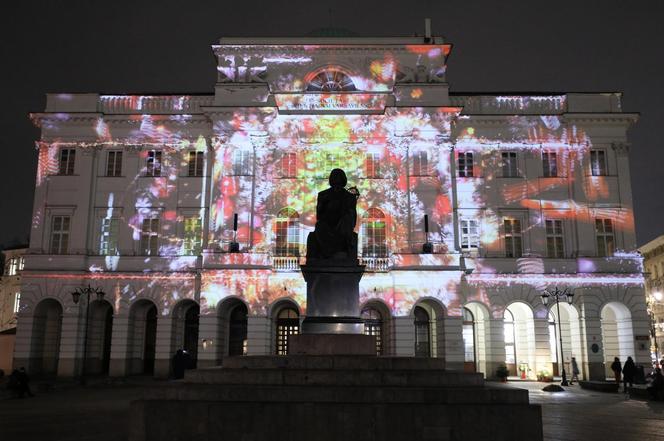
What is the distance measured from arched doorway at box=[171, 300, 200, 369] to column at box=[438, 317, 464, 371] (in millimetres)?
14732

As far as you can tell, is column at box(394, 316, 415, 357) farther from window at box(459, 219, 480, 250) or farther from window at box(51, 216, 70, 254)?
window at box(51, 216, 70, 254)

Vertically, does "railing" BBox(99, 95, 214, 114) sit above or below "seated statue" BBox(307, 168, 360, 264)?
above

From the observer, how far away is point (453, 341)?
3438 cm

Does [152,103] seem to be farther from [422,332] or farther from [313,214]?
[422,332]

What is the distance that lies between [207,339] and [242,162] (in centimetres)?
1026

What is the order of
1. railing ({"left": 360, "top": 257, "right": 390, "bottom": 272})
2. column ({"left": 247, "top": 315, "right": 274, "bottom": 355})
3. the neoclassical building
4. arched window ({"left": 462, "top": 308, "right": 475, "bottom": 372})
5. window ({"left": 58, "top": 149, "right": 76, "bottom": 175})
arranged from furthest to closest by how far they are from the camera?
window ({"left": 58, "top": 149, "right": 76, "bottom": 175}), arched window ({"left": 462, "top": 308, "right": 475, "bottom": 372}), the neoclassical building, railing ({"left": 360, "top": 257, "right": 390, "bottom": 272}), column ({"left": 247, "top": 315, "right": 274, "bottom": 355})

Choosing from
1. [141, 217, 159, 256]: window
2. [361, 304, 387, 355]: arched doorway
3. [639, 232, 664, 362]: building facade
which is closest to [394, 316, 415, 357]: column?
[361, 304, 387, 355]: arched doorway

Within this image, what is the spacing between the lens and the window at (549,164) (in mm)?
38188

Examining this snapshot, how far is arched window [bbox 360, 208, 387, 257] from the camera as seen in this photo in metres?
35.8

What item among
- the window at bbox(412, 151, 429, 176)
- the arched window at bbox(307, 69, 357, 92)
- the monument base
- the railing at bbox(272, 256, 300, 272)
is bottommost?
the monument base

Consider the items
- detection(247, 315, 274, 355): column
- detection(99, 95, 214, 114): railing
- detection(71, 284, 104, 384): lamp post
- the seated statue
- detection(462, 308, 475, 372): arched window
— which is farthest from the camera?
detection(99, 95, 214, 114): railing

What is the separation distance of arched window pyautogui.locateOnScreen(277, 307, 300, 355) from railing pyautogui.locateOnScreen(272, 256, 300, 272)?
324cm

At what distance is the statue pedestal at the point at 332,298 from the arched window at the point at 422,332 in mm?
22629

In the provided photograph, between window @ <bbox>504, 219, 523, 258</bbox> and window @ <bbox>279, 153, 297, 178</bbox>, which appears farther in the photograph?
window @ <bbox>504, 219, 523, 258</bbox>
